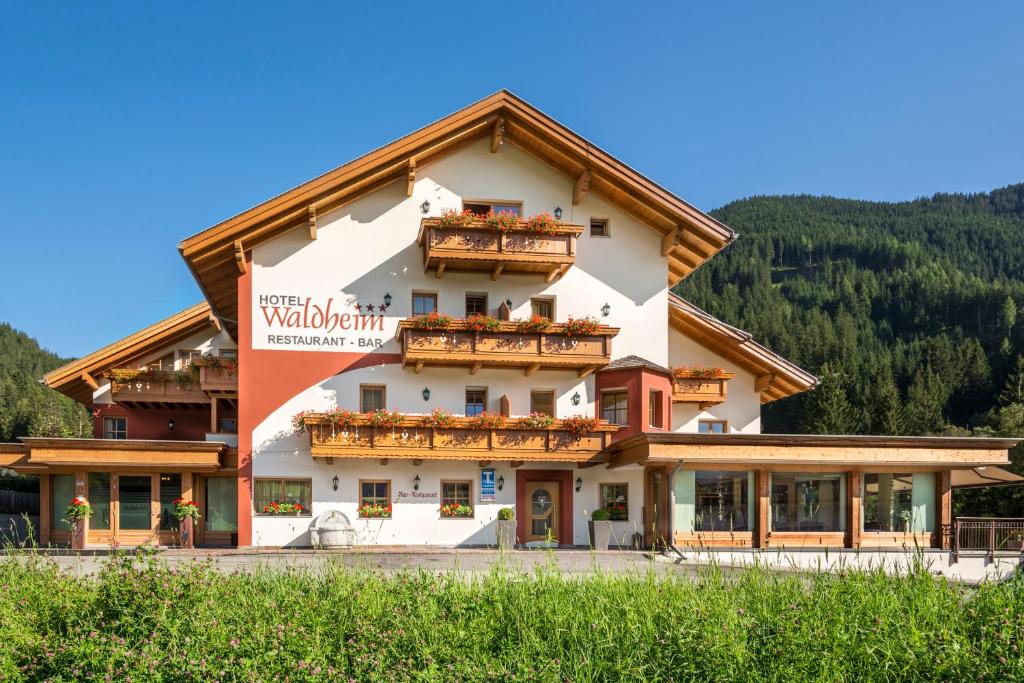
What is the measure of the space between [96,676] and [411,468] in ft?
59.0

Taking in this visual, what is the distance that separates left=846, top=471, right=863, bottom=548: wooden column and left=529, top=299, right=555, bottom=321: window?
965cm

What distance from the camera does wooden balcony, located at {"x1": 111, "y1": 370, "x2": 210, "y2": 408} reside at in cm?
3162

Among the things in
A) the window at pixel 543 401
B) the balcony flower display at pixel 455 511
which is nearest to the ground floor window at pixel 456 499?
the balcony flower display at pixel 455 511

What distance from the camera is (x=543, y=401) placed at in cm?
2975

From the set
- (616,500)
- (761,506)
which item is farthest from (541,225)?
(761,506)

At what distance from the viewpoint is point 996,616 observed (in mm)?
10508

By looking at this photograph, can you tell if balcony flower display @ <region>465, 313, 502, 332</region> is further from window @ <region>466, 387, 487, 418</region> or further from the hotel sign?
the hotel sign

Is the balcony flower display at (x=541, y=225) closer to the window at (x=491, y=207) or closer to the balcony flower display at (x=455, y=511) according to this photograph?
the window at (x=491, y=207)

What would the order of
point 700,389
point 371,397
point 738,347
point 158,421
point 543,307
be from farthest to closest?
point 158,421
point 738,347
point 700,389
point 543,307
point 371,397

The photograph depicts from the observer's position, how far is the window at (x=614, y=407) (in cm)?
2953

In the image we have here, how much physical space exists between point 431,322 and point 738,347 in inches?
431

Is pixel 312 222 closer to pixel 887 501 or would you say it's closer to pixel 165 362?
pixel 165 362

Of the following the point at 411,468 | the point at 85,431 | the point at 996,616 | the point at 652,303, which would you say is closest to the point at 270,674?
the point at 996,616

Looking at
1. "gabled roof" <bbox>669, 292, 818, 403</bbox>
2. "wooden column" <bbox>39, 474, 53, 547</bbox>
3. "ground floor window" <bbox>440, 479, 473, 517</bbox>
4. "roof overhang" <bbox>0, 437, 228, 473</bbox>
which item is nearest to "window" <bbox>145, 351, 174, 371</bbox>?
"wooden column" <bbox>39, 474, 53, 547</bbox>
